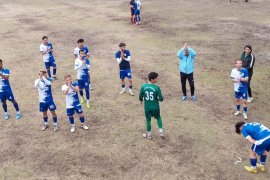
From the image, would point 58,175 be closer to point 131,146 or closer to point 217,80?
point 131,146

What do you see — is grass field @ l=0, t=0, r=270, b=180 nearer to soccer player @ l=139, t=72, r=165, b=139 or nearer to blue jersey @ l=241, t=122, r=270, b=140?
soccer player @ l=139, t=72, r=165, b=139

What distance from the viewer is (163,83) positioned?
14.0m

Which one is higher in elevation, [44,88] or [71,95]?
[44,88]

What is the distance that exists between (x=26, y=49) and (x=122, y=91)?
8967 millimetres

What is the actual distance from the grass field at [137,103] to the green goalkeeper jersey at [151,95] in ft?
3.91

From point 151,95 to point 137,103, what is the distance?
3.02 metres

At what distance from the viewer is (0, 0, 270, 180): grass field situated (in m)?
8.80

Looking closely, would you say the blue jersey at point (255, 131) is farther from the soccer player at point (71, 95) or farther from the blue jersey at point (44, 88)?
the blue jersey at point (44, 88)

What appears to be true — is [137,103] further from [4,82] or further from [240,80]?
[4,82]

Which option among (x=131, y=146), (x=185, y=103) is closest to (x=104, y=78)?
(x=185, y=103)

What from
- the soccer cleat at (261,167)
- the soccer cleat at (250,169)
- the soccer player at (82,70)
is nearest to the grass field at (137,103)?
the soccer cleat at (250,169)

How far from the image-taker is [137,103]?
12.3m

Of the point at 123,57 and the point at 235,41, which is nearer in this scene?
the point at 123,57

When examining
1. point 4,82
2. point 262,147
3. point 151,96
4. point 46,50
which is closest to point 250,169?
point 262,147
